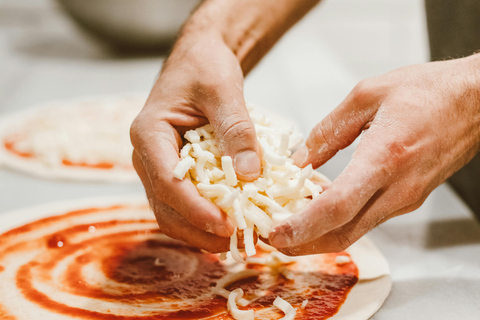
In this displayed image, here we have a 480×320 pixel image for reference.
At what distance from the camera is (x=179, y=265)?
1.17 meters

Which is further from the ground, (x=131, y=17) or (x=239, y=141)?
(x=131, y=17)

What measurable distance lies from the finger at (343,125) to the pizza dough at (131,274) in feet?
0.78

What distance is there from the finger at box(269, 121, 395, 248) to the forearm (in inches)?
20.6

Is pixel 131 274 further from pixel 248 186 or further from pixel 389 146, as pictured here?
pixel 389 146

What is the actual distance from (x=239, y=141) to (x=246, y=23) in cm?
62

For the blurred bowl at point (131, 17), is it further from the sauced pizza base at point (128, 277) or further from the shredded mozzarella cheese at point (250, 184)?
the shredded mozzarella cheese at point (250, 184)

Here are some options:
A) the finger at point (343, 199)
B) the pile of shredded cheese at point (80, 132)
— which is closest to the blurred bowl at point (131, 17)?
the pile of shredded cheese at point (80, 132)

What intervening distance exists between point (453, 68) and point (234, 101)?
1.42ft

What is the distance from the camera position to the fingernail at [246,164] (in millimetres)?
958

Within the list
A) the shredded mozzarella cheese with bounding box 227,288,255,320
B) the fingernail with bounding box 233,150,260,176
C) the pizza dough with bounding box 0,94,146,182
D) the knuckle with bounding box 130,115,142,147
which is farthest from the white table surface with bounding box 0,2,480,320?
the knuckle with bounding box 130,115,142,147

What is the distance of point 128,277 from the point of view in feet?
3.71

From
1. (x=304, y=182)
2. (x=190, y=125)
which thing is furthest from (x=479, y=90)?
(x=190, y=125)

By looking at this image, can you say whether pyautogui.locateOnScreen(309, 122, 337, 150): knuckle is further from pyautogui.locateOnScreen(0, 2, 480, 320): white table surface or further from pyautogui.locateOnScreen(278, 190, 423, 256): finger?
pyautogui.locateOnScreen(0, 2, 480, 320): white table surface

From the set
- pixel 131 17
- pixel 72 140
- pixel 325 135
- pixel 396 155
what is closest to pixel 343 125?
pixel 325 135
